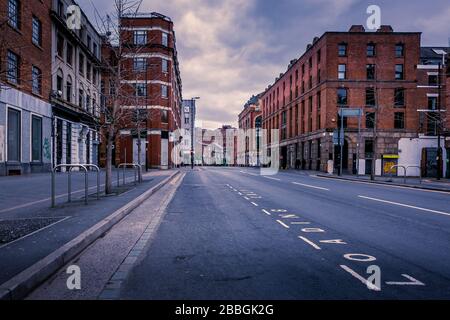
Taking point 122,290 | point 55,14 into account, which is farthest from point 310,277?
point 55,14

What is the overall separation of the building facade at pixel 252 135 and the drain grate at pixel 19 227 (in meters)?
78.6

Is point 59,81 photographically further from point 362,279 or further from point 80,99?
point 362,279

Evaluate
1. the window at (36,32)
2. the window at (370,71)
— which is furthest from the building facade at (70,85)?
the window at (370,71)

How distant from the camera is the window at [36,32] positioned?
78.9 ft

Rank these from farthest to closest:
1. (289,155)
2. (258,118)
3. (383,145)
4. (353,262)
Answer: (258,118), (289,155), (383,145), (353,262)

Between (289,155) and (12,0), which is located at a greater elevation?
(12,0)

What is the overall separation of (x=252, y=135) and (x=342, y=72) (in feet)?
166

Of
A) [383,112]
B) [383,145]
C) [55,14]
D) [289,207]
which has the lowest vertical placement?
[289,207]

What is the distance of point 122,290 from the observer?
359cm

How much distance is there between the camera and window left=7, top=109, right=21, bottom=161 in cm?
2138

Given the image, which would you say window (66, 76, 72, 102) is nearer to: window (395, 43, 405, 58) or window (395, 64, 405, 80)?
window (395, 64, 405, 80)

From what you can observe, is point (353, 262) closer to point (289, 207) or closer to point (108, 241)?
point (108, 241)

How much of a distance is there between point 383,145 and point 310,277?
4241 centimetres

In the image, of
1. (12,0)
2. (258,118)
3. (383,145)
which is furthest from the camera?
(258,118)
